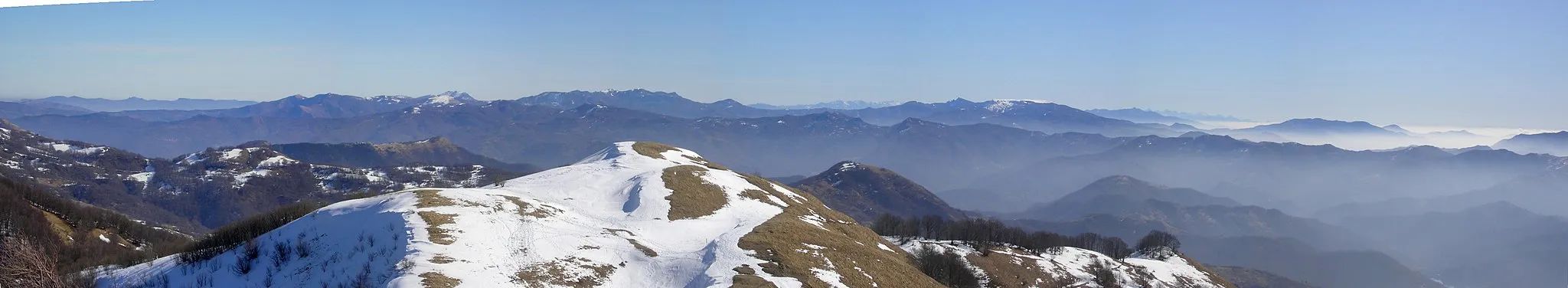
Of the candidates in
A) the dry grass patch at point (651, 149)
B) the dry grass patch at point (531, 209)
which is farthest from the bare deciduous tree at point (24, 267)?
the dry grass patch at point (651, 149)

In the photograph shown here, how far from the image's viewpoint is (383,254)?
26016mm

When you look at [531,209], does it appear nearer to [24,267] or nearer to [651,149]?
[24,267]

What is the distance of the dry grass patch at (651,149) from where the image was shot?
66875 millimetres

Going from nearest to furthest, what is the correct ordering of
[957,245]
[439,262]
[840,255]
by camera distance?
[439,262], [840,255], [957,245]

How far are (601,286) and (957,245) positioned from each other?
6004cm

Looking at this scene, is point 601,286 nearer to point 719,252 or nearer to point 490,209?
point 719,252

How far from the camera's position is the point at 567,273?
2727cm

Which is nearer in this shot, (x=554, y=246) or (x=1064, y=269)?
(x=554, y=246)

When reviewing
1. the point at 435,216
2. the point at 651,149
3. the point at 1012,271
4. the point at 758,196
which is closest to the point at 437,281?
the point at 435,216

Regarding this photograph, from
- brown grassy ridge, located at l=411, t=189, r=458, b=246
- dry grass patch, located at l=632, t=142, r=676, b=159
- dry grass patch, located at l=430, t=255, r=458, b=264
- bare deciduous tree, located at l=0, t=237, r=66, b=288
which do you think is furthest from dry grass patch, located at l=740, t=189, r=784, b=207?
bare deciduous tree, located at l=0, t=237, r=66, b=288

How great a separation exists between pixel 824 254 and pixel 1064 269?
48.3m

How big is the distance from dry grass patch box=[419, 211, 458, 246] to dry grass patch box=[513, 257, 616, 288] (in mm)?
4277

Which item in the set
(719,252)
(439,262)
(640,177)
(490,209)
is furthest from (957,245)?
(439,262)

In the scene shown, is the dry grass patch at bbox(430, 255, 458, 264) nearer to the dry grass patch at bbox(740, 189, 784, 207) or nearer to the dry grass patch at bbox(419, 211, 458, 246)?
the dry grass patch at bbox(419, 211, 458, 246)
